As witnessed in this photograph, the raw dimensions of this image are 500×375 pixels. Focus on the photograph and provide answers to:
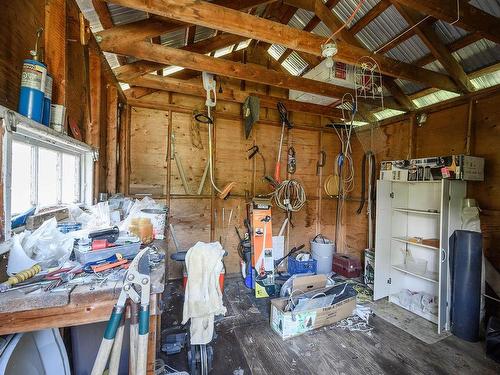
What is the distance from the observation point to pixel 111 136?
2.81 m

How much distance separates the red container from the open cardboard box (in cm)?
109

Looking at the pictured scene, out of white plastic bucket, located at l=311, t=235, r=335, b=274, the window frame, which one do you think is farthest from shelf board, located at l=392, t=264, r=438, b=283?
the window frame

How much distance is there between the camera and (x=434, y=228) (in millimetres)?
3006

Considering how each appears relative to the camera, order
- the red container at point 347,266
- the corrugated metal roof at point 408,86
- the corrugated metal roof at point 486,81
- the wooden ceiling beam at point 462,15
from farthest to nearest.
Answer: the red container at point 347,266 < the corrugated metal roof at point 408,86 < the corrugated metal roof at point 486,81 < the wooden ceiling beam at point 462,15

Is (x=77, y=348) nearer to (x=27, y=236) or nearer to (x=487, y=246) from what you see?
(x=27, y=236)

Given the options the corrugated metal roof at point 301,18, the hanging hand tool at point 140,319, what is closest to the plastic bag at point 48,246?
the hanging hand tool at point 140,319

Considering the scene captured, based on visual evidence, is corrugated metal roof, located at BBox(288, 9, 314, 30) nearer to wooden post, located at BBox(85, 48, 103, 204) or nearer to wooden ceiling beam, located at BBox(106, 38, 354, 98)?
wooden ceiling beam, located at BBox(106, 38, 354, 98)

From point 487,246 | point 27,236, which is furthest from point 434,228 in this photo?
point 27,236

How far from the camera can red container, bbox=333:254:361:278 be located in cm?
379

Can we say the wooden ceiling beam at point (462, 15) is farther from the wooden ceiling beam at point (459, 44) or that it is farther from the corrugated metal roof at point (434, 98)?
the corrugated metal roof at point (434, 98)

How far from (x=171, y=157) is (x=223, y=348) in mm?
2598

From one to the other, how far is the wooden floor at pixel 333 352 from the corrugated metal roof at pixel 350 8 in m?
3.46

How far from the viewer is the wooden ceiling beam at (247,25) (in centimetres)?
161

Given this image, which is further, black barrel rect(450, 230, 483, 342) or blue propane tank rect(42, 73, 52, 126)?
black barrel rect(450, 230, 483, 342)
